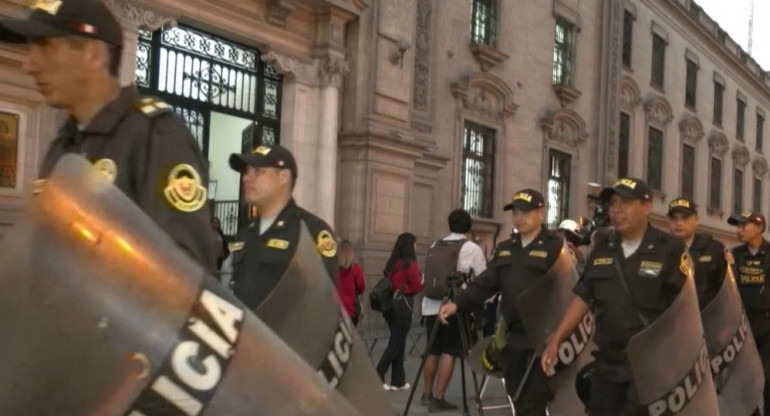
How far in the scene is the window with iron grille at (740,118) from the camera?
36866 mm

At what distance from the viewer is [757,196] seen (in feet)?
132

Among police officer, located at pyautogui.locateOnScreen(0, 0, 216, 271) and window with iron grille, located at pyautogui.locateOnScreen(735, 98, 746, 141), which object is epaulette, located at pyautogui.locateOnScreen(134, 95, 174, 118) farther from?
window with iron grille, located at pyautogui.locateOnScreen(735, 98, 746, 141)

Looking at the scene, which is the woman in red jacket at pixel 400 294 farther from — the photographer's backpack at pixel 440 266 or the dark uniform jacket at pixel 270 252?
the dark uniform jacket at pixel 270 252

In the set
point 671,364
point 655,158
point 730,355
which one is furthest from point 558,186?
point 671,364

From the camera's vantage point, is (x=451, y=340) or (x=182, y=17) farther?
(x=182, y=17)

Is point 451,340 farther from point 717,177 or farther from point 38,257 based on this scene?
point 717,177

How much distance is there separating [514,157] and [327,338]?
16.7 m

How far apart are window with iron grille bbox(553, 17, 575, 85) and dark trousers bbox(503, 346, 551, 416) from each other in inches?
620

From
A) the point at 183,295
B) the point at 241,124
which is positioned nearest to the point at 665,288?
the point at 183,295

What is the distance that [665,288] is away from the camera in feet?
16.6

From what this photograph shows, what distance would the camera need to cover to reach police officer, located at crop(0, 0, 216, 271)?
2104mm

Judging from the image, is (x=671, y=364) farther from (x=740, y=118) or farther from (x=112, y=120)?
(x=740, y=118)

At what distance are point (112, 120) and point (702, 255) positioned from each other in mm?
5940

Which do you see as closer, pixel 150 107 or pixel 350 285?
pixel 150 107
